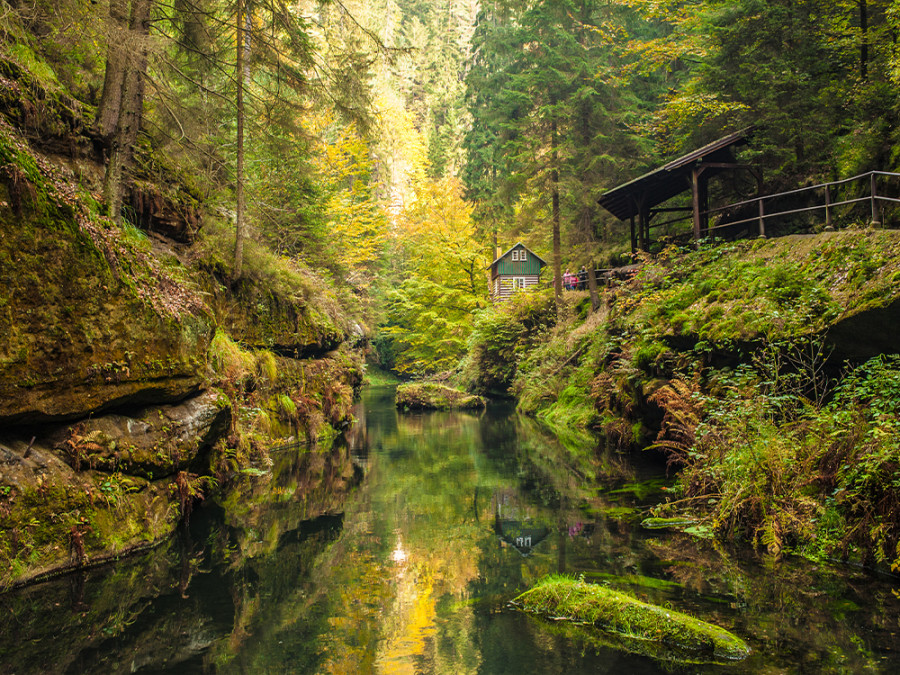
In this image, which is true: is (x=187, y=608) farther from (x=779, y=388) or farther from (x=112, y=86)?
(x=779, y=388)

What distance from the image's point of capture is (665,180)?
1758 cm

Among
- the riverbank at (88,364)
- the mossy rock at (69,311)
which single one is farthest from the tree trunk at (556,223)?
the mossy rock at (69,311)

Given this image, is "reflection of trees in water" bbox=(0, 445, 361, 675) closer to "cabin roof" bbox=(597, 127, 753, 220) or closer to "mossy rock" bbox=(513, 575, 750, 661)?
"mossy rock" bbox=(513, 575, 750, 661)

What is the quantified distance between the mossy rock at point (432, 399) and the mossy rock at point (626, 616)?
70.3 feet

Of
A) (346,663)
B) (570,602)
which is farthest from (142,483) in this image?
(570,602)

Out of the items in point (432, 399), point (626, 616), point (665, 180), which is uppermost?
point (665, 180)

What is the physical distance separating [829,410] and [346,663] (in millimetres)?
6806

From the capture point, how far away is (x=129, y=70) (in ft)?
30.4

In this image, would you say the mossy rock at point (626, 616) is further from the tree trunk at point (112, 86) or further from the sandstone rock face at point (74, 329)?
the tree trunk at point (112, 86)

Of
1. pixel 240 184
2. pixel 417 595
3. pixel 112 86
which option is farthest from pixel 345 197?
pixel 417 595

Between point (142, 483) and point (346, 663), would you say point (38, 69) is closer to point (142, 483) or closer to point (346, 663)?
point (142, 483)

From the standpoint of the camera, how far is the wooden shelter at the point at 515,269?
135ft

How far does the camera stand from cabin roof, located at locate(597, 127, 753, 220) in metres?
15.5

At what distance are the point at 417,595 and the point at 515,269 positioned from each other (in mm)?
37613
